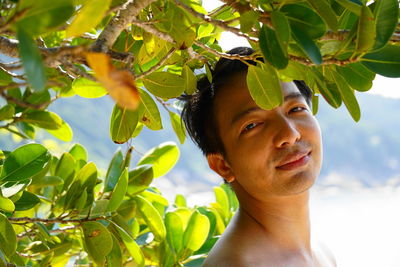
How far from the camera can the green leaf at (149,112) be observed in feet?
2.82

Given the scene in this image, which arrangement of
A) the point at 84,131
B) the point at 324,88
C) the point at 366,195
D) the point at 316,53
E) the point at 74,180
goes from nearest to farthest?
1. the point at 316,53
2. the point at 324,88
3. the point at 74,180
4. the point at 84,131
5. the point at 366,195

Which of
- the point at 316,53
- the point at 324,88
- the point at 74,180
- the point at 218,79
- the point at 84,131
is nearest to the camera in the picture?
the point at 316,53

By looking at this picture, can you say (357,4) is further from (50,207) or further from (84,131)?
(84,131)

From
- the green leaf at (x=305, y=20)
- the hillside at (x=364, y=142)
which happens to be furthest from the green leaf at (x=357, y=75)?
the hillside at (x=364, y=142)

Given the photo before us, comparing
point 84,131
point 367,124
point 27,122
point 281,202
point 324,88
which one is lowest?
point 367,124

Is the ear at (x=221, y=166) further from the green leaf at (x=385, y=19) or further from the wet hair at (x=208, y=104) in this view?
the green leaf at (x=385, y=19)

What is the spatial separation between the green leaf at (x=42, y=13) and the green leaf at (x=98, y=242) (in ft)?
2.07

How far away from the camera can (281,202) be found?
1351 mm

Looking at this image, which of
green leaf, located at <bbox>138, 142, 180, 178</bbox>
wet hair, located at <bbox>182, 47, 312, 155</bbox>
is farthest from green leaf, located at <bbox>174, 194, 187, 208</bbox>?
green leaf, located at <bbox>138, 142, 180, 178</bbox>

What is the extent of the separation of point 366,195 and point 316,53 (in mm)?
4305

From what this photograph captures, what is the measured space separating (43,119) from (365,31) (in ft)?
2.71

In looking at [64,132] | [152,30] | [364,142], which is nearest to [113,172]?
[64,132]

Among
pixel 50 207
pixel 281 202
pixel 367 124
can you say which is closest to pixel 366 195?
pixel 367 124

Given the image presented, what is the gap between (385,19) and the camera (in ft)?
1.82
